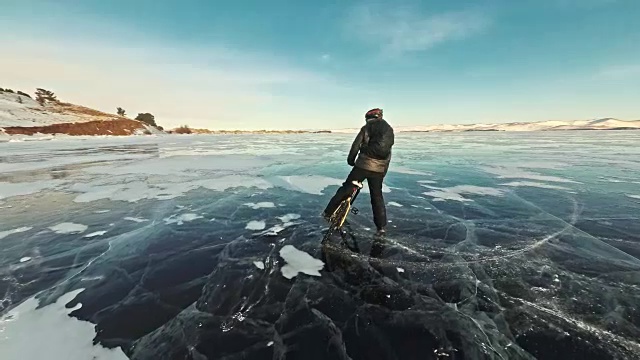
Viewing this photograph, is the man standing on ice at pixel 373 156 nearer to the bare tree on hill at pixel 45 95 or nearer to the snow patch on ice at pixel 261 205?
the snow patch on ice at pixel 261 205

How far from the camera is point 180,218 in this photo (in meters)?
5.24

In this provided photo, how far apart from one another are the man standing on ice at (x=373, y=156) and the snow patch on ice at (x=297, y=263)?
0.97 m

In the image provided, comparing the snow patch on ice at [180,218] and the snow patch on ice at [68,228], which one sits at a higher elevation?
the snow patch on ice at [68,228]

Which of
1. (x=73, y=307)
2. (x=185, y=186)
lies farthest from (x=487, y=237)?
(x=185, y=186)

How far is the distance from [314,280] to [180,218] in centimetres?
338

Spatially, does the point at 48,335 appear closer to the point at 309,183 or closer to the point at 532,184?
the point at 309,183

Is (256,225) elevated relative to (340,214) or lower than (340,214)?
lower

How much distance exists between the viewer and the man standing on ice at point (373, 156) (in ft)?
13.6

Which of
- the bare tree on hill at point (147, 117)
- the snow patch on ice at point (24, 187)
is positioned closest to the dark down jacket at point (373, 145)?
the snow patch on ice at point (24, 187)

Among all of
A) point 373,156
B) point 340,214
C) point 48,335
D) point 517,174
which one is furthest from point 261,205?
point 517,174

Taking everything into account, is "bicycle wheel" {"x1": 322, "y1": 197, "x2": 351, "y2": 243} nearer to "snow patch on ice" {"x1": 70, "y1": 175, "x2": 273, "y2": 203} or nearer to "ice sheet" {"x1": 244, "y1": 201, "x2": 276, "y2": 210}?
"ice sheet" {"x1": 244, "y1": 201, "x2": 276, "y2": 210}

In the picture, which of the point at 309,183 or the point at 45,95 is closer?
the point at 309,183

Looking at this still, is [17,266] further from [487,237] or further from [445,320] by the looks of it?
[487,237]

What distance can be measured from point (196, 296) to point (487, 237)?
4.21m
